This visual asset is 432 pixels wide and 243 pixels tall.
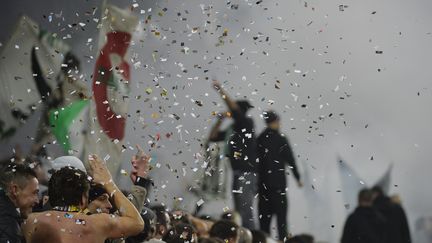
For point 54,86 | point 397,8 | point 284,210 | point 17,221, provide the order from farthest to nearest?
point 54,86, point 397,8, point 284,210, point 17,221

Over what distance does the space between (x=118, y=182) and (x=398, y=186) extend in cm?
211

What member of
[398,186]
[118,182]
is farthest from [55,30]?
[398,186]

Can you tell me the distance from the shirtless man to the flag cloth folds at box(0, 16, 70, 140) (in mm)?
3740

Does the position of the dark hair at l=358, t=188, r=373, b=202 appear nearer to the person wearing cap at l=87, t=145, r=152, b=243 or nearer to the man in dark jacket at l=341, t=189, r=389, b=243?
the man in dark jacket at l=341, t=189, r=389, b=243

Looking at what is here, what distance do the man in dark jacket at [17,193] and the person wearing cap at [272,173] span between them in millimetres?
2482

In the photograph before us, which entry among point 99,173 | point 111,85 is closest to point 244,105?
point 111,85

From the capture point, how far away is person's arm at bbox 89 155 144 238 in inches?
142

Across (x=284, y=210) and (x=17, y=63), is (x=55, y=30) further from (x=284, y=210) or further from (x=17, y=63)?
(x=284, y=210)

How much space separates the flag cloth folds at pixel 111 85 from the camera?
677 centimetres

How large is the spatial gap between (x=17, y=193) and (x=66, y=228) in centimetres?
58

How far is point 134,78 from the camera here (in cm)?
699

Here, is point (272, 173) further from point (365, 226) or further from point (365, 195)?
point (365, 226)

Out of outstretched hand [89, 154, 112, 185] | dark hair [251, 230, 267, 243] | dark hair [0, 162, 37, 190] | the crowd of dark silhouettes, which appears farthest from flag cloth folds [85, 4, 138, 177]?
outstretched hand [89, 154, 112, 185]

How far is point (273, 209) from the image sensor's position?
6305 mm
